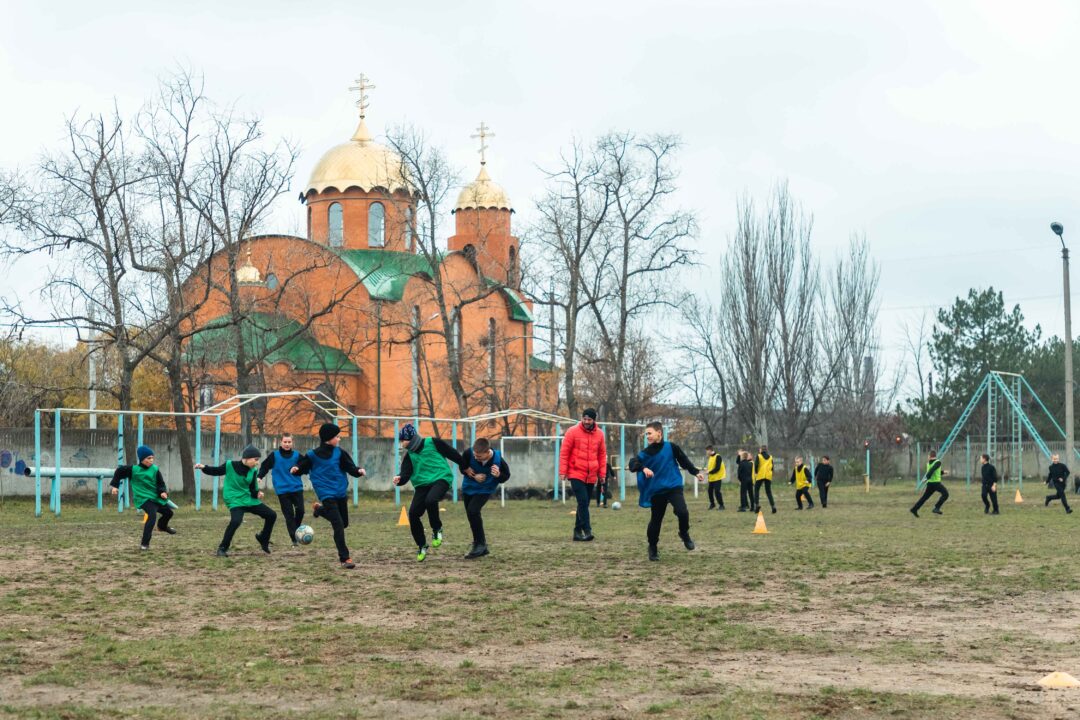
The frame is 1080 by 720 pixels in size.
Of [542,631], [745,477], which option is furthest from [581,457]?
[745,477]

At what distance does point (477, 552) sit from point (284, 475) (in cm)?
279

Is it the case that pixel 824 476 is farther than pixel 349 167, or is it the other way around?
pixel 349 167

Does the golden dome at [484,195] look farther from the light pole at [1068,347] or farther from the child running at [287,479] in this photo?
the child running at [287,479]

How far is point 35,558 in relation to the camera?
18000 mm

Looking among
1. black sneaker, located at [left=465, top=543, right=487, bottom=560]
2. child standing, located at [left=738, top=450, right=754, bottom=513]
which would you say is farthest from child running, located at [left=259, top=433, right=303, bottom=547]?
child standing, located at [left=738, top=450, right=754, bottom=513]

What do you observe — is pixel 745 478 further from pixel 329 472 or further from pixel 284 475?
pixel 329 472

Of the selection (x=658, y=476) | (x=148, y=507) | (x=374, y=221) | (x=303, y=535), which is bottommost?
(x=303, y=535)

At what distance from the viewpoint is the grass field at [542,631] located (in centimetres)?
795

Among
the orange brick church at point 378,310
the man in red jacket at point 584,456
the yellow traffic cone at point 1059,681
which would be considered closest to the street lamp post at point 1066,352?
the orange brick church at point 378,310

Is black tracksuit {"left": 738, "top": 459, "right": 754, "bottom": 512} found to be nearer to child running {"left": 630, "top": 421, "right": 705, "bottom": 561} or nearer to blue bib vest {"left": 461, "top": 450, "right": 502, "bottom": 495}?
child running {"left": 630, "top": 421, "right": 705, "bottom": 561}

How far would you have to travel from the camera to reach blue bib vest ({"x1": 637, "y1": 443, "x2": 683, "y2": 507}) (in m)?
16.8

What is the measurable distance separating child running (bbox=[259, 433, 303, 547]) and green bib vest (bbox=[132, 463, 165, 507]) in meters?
2.17

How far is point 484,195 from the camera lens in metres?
72.2

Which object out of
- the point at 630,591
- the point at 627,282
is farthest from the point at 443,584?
the point at 627,282
